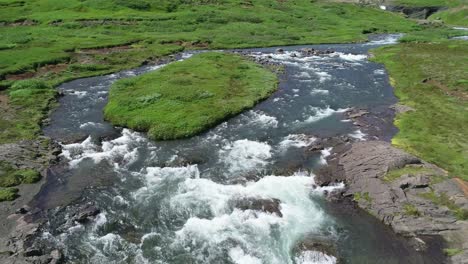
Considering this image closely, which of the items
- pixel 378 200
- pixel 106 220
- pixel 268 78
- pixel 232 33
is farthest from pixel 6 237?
pixel 232 33

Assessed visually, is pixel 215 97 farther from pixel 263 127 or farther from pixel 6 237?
pixel 6 237

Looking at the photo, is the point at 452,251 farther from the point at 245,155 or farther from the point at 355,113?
the point at 355,113

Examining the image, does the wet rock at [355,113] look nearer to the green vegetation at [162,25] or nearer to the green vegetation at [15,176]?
the green vegetation at [15,176]

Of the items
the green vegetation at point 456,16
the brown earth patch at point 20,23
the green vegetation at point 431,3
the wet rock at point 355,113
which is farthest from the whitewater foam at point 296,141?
the green vegetation at point 431,3

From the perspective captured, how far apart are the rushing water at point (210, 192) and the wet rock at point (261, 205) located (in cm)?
29

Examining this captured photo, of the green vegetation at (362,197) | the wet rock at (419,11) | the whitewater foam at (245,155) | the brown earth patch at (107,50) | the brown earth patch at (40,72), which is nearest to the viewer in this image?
the green vegetation at (362,197)

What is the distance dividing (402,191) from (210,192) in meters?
16.1

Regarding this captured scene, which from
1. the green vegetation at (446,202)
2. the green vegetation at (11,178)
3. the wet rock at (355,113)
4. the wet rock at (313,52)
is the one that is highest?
the wet rock at (313,52)

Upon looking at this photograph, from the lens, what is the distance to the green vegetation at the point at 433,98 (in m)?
Result: 41.4

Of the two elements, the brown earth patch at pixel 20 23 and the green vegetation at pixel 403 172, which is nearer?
the green vegetation at pixel 403 172

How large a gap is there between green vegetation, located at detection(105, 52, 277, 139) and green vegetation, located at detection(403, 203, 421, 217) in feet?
81.2

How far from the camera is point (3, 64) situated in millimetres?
74938

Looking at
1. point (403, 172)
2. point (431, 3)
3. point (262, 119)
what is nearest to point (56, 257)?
point (403, 172)

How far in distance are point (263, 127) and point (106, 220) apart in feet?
77.7
